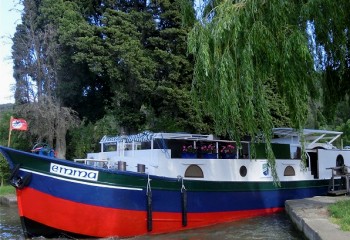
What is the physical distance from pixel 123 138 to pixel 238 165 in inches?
169

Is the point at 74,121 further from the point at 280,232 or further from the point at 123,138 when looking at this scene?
the point at 280,232

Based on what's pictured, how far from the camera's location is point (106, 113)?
26484 millimetres

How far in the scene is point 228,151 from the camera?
1511 centimetres

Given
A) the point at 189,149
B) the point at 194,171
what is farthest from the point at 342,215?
the point at 189,149

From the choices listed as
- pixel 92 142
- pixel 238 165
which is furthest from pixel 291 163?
pixel 92 142

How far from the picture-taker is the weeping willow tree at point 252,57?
929 centimetres

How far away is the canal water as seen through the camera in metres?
11.8

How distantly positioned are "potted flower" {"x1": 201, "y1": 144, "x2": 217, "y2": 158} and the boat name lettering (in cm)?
446

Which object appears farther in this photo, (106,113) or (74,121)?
(106,113)

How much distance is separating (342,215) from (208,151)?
516 centimetres

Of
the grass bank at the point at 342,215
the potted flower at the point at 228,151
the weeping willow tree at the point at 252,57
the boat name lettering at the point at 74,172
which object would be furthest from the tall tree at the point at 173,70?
the weeping willow tree at the point at 252,57

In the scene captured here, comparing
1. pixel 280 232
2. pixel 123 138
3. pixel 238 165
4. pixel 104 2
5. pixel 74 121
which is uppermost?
pixel 104 2

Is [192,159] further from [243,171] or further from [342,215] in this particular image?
[342,215]

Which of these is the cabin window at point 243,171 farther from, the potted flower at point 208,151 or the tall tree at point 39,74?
the tall tree at point 39,74
